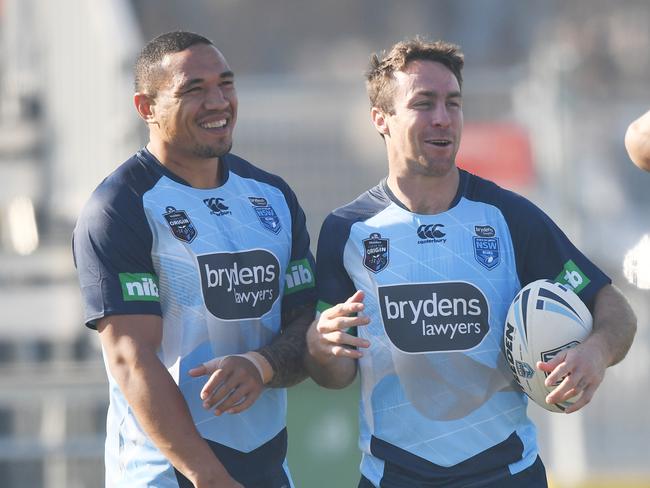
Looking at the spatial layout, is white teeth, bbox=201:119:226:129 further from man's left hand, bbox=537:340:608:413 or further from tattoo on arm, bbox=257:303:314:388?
man's left hand, bbox=537:340:608:413

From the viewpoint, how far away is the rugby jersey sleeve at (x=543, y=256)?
15.1ft

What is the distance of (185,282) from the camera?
4.44 m

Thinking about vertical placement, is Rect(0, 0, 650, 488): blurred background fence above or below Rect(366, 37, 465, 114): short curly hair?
below

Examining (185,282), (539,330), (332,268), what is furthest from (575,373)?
(185,282)

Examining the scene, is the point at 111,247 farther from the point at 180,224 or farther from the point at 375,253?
the point at 375,253

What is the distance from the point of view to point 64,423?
9.27 meters

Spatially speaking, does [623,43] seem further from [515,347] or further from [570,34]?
[515,347]

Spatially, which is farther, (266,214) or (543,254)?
(266,214)

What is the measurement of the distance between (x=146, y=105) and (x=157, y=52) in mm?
218

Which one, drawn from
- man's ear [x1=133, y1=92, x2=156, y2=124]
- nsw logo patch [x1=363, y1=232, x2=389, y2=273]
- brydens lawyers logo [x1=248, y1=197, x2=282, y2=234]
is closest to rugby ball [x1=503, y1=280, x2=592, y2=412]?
nsw logo patch [x1=363, y1=232, x2=389, y2=273]

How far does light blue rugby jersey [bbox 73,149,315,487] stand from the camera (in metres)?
4.32

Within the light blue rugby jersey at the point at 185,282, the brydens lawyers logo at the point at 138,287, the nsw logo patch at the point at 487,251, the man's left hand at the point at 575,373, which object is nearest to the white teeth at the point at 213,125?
the light blue rugby jersey at the point at 185,282

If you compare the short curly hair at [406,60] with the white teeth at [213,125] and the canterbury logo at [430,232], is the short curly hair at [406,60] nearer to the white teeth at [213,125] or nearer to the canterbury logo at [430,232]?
the canterbury logo at [430,232]

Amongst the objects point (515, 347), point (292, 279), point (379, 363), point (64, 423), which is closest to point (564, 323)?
point (515, 347)
